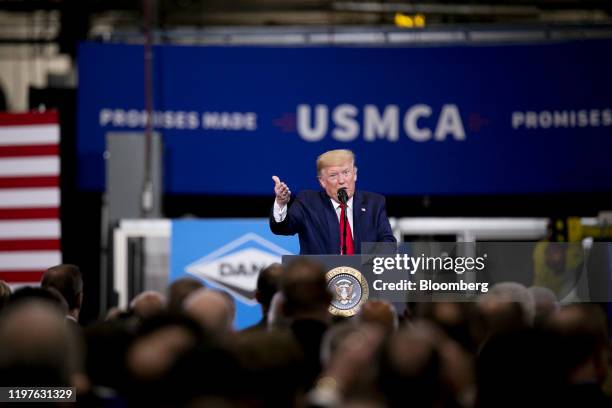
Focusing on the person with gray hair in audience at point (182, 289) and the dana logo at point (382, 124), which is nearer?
the person with gray hair in audience at point (182, 289)

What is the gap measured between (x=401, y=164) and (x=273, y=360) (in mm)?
7374

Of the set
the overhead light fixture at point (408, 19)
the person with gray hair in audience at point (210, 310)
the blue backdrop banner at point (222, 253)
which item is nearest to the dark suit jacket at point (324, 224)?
the person with gray hair in audience at point (210, 310)

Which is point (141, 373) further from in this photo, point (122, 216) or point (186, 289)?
point (122, 216)

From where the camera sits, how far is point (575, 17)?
15633 millimetres

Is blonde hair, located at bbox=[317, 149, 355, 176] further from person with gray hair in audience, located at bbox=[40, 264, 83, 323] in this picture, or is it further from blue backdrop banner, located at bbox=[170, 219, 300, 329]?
blue backdrop banner, located at bbox=[170, 219, 300, 329]

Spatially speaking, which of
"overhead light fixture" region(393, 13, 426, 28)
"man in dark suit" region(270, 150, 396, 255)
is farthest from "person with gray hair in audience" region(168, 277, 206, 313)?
"overhead light fixture" region(393, 13, 426, 28)

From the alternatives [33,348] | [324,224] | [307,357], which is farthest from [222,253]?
[33,348]

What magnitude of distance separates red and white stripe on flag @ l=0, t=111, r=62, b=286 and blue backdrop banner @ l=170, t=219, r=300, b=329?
227cm

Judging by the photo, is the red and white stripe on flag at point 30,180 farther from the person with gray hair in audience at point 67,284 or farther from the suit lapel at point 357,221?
the suit lapel at point 357,221

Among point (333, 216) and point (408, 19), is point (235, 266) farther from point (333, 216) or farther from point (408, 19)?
point (408, 19)

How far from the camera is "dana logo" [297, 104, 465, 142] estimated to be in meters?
10.2

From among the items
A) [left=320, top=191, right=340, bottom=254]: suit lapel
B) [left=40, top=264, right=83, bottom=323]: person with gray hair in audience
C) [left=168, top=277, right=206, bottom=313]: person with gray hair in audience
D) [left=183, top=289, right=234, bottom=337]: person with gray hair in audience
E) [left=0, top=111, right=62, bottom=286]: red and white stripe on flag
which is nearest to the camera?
[left=183, top=289, right=234, bottom=337]: person with gray hair in audience

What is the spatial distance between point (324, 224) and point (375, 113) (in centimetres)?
497

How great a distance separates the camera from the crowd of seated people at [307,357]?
2.71m
